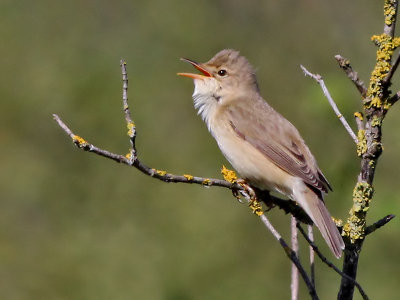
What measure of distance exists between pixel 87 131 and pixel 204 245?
1775 millimetres

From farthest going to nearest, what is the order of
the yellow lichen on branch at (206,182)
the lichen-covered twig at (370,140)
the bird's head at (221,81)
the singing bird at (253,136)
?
1. the bird's head at (221,81)
2. the singing bird at (253,136)
3. the yellow lichen on branch at (206,182)
4. the lichen-covered twig at (370,140)

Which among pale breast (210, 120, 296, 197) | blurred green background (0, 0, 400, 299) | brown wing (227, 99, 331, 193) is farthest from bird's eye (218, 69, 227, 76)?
Result: blurred green background (0, 0, 400, 299)

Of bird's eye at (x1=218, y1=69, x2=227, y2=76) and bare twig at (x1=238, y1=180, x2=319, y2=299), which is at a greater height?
bird's eye at (x1=218, y1=69, x2=227, y2=76)

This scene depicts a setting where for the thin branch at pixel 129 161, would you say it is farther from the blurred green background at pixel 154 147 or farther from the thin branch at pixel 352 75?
the blurred green background at pixel 154 147

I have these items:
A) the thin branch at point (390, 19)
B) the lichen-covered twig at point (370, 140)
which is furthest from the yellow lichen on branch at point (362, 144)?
the thin branch at point (390, 19)

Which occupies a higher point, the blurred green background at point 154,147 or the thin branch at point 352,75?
the blurred green background at point 154,147

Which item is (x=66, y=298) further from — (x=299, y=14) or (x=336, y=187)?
(x=299, y=14)

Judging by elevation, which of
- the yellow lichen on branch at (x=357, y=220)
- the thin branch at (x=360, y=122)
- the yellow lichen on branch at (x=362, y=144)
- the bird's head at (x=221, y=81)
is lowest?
the yellow lichen on branch at (x=357, y=220)

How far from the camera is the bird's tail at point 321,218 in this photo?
12.8 feet

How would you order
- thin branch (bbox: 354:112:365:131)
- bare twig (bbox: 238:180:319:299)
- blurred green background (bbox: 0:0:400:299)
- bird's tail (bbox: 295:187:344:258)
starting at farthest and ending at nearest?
blurred green background (bbox: 0:0:400:299), bird's tail (bbox: 295:187:344:258), thin branch (bbox: 354:112:365:131), bare twig (bbox: 238:180:319:299)

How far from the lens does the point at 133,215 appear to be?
7.10 meters

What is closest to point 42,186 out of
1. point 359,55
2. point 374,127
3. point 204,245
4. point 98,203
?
point 98,203

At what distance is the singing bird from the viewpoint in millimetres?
4582

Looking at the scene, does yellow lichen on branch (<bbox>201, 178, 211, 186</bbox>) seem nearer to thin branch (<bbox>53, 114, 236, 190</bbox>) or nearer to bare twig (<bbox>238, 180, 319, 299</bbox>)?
thin branch (<bbox>53, 114, 236, 190</bbox>)
